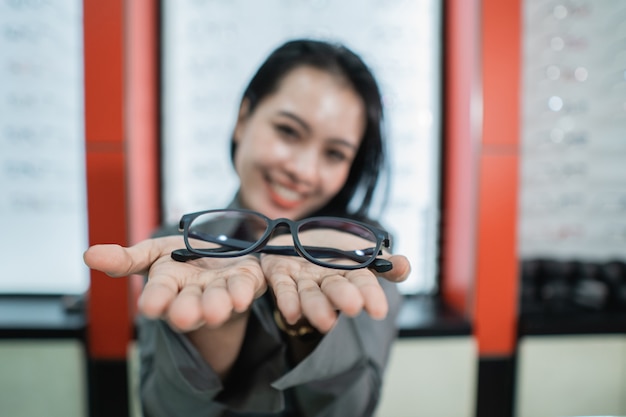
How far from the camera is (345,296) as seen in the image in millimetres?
299

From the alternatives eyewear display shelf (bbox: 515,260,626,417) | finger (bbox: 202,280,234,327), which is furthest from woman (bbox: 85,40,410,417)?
eyewear display shelf (bbox: 515,260,626,417)

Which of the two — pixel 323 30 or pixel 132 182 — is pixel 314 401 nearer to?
pixel 132 182

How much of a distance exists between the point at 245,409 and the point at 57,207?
1.21 m

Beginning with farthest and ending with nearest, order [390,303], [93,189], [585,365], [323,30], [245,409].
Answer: [323,30], [585,365], [93,189], [390,303], [245,409]

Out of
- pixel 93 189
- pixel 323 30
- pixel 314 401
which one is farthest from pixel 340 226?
pixel 323 30

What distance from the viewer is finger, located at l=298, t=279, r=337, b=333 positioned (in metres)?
0.29

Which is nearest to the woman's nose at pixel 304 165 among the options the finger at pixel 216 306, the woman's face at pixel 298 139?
the woman's face at pixel 298 139

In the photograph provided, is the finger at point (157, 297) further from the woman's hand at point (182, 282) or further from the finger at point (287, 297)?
the finger at point (287, 297)

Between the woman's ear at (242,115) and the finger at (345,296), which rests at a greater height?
the woman's ear at (242,115)

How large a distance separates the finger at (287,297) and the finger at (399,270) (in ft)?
0.40

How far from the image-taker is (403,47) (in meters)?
1.20

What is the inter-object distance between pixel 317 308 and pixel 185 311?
131mm

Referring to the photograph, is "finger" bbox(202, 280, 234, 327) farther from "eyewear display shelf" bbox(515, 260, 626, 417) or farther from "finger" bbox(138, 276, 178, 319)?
"eyewear display shelf" bbox(515, 260, 626, 417)

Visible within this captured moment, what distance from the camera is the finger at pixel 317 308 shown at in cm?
29
